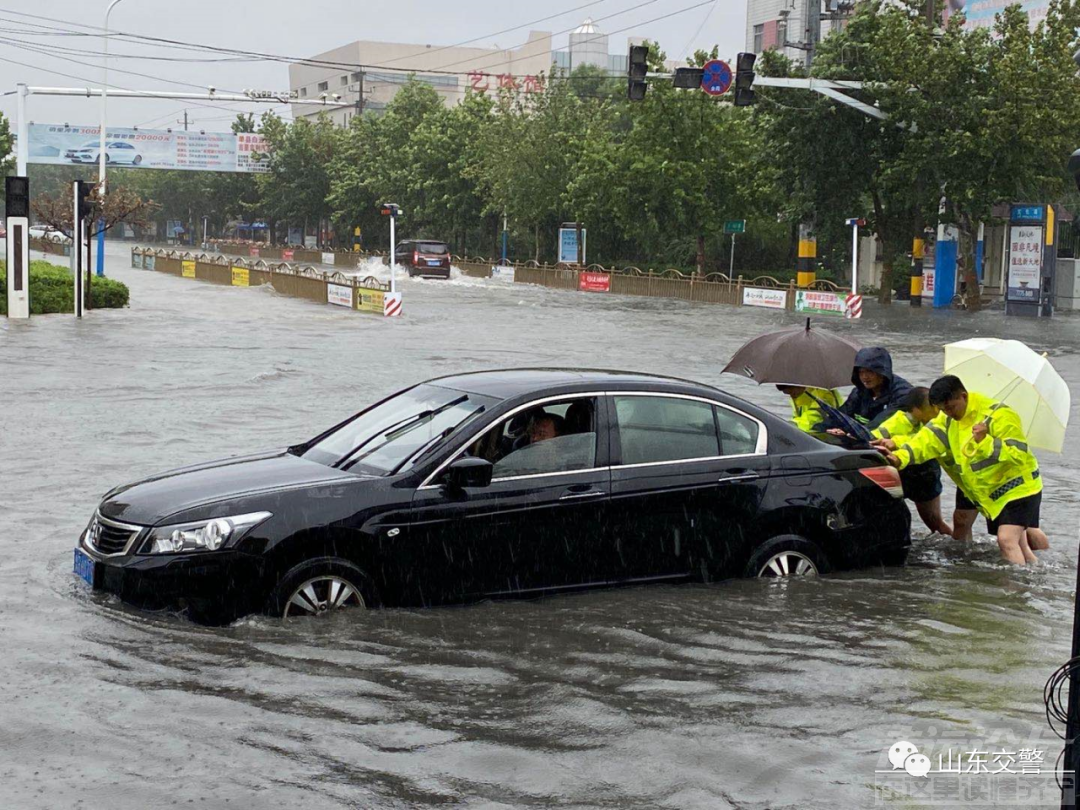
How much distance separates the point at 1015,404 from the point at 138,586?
17.7ft

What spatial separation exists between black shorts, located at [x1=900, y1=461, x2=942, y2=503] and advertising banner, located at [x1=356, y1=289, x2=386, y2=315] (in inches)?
1226

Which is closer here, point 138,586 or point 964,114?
point 138,586

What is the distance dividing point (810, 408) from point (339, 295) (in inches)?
1384

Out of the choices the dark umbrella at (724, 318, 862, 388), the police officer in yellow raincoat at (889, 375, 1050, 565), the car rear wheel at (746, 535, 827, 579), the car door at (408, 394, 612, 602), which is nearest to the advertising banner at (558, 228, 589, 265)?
the dark umbrella at (724, 318, 862, 388)

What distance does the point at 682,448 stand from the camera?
8.30 metres

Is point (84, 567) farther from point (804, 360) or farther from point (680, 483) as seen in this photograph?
point (804, 360)

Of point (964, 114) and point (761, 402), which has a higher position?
point (964, 114)

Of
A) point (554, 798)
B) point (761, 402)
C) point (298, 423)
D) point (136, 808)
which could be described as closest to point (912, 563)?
point (554, 798)

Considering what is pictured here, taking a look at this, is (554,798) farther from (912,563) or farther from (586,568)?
(912,563)

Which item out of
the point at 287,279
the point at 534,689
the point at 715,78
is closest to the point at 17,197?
the point at 715,78

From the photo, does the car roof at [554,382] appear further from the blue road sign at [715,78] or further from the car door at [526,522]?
the blue road sign at [715,78]

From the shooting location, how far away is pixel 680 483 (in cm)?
817

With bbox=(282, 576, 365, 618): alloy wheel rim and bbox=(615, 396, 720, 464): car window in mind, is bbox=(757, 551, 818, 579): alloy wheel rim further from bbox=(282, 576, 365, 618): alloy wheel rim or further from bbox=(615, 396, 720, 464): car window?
bbox=(282, 576, 365, 618): alloy wheel rim

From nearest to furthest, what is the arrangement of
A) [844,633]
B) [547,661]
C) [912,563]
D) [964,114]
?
[547,661], [844,633], [912,563], [964,114]
